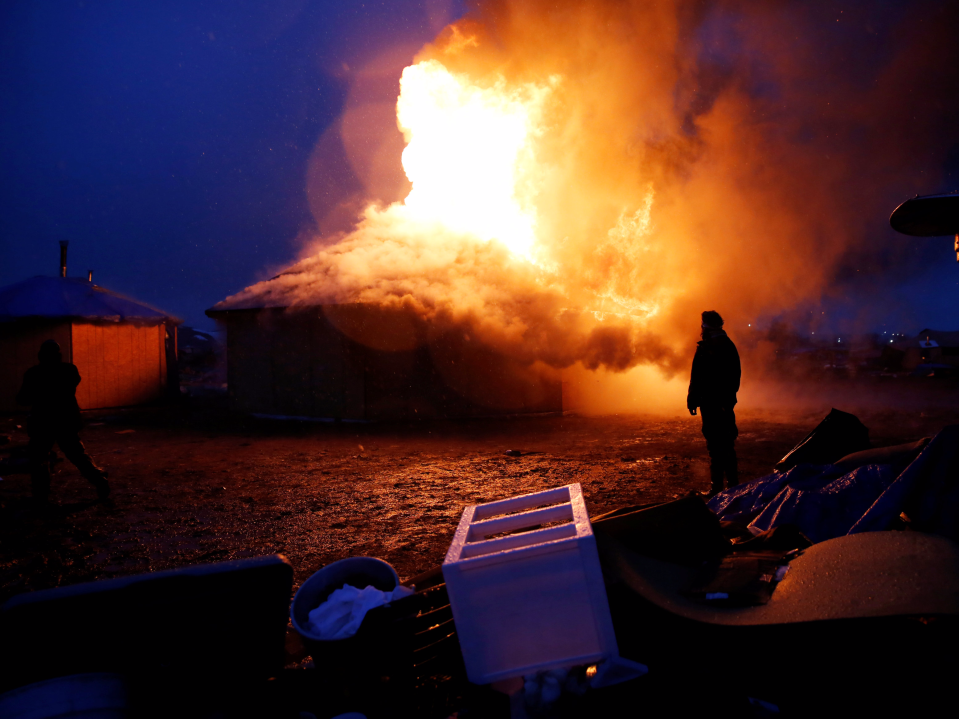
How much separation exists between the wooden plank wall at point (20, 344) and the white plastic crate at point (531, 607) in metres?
19.9

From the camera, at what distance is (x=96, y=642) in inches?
94.3

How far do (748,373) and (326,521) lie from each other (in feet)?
79.8

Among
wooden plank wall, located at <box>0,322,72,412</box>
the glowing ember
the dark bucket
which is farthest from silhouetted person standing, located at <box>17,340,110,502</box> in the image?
wooden plank wall, located at <box>0,322,72,412</box>

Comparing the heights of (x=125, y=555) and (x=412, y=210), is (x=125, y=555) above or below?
below

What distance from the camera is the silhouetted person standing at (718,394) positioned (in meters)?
6.32

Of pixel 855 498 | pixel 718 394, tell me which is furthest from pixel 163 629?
pixel 718 394

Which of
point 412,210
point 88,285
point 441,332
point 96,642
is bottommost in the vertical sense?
point 96,642

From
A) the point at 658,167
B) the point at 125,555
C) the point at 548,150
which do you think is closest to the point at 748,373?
the point at 658,167

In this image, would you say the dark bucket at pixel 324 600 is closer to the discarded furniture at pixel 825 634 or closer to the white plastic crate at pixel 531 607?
the white plastic crate at pixel 531 607

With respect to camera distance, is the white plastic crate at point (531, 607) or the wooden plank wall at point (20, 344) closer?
the white plastic crate at point (531, 607)

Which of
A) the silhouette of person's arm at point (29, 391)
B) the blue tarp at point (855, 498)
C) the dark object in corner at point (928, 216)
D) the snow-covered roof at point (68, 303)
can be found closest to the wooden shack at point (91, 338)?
the snow-covered roof at point (68, 303)

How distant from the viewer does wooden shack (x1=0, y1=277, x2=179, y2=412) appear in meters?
17.5

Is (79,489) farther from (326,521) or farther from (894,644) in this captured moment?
(894,644)

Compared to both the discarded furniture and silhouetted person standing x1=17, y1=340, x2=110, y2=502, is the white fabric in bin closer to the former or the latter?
the discarded furniture
